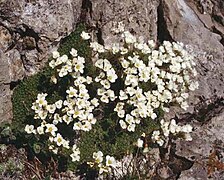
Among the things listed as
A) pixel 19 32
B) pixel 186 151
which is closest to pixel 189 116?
pixel 186 151

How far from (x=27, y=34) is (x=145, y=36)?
1.55 metres

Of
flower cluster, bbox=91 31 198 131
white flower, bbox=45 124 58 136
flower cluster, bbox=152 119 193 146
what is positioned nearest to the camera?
white flower, bbox=45 124 58 136

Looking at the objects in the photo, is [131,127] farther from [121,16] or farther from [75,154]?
[121,16]

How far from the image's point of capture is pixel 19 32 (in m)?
5.71

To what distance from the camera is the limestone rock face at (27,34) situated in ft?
18.4

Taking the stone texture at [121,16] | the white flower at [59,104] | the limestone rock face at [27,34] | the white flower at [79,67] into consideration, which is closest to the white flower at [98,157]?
the white flower at [59,104]

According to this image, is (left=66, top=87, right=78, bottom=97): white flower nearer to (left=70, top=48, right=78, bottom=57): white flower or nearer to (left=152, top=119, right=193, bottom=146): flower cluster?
(left=70, top=48, right=78, bottom=57): white flower

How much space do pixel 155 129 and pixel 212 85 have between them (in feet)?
4.12

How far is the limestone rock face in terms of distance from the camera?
18.4ft

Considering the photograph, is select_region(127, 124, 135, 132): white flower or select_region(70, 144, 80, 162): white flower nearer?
select_region(70, 144, 80, 162): white flower

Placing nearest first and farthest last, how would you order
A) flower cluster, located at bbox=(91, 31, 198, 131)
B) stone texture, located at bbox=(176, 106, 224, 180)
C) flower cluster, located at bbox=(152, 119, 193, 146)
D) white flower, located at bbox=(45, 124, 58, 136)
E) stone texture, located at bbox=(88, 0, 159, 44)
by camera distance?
white flower, located at bbox=(45, 124, 58, 136) → flower cluster, located at bbox=(91, 31, 198, 131) → flower cluster, located at bbox=(152, 119, 193, 146) → stone texture, located at bbox=(176, 106, 224, 180) → stone texture, located at bbox=(88, 0, 159, 44)


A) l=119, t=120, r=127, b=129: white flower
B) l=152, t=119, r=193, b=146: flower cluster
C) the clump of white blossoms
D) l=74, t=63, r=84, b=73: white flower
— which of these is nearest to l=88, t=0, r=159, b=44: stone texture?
the clump of white blossoms

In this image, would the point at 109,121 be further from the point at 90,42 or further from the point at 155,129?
the point at 90,42

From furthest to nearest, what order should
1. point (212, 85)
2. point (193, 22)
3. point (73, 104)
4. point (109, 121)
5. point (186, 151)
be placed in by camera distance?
point (193, 22) < point (212, 85) < point (186, 151) < point (109, 121) < point (73, 104)
